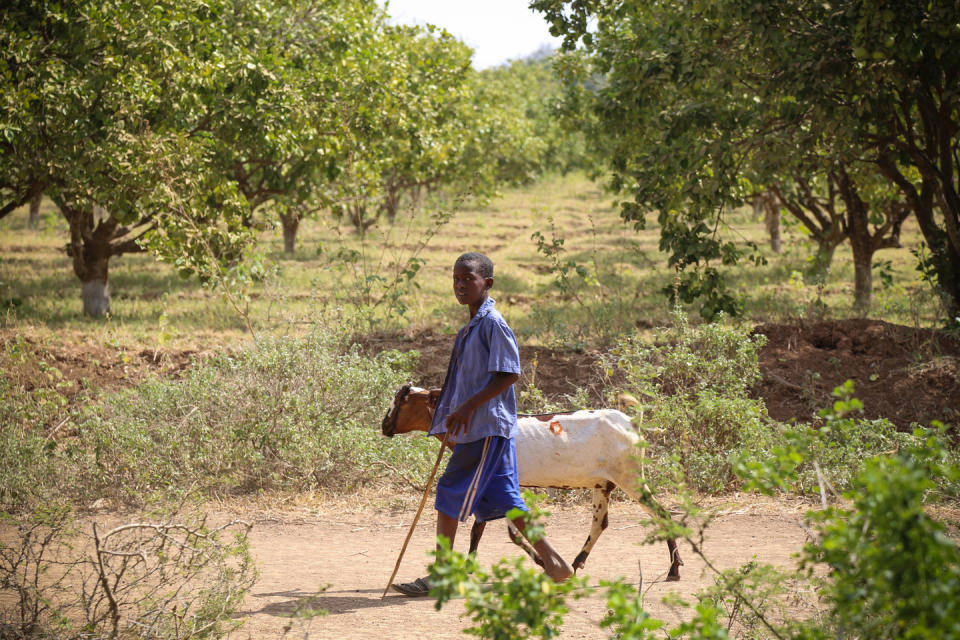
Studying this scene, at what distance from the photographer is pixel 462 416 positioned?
3.92 m

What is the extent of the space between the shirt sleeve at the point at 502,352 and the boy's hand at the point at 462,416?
0.20 meters

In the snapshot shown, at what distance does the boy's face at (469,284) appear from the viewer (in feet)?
13.5

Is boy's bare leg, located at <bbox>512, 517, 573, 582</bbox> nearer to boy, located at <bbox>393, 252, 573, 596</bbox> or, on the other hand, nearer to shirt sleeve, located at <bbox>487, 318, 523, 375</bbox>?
boy, located at <bbox>393, 252, 573, 596</bbox>

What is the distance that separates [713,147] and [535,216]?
22.2 metres

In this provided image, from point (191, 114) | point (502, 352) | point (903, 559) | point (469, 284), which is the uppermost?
point (191, 114)

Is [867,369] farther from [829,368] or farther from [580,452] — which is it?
[580,452]

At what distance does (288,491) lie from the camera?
6.49 m

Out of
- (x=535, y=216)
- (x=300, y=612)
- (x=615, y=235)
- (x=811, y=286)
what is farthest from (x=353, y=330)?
(x=535, y=216)

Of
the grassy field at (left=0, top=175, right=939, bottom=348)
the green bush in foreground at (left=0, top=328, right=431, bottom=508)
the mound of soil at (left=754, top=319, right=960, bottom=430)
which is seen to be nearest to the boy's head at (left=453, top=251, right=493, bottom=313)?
the green bush in foreground at (left=0, top=328, right=431, bottom=508)

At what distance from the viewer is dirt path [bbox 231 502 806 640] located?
3.94 m

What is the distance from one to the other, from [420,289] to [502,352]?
11312mm

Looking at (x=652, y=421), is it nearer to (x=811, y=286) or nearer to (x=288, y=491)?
(x=288, y=491)

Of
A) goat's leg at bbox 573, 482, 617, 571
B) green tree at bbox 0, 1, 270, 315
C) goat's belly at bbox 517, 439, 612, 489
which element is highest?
green tree at bbox 0, 1, 270, 315

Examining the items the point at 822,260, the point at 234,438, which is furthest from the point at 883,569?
the point at 822,260
